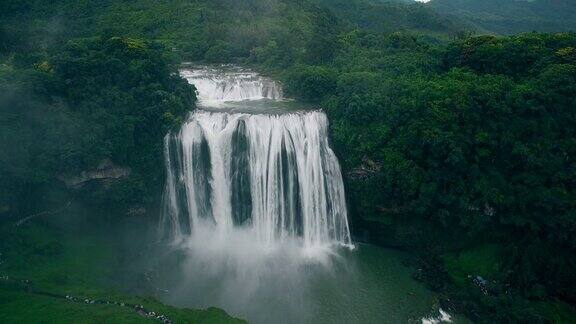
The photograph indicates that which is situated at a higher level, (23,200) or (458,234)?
(23,200)

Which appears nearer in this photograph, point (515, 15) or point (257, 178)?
point (257, 178)

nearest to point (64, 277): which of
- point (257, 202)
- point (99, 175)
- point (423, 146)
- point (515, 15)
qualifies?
point (99, 175)

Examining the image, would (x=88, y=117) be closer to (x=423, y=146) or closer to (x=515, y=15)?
(x=423, y=146)

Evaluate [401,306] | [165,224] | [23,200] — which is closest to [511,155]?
[401,306]

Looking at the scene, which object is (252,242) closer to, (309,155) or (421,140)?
(309,155)

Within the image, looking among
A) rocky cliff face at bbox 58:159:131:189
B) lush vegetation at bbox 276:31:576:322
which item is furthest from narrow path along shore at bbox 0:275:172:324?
lush vegetation at bbox 276:31:576:322

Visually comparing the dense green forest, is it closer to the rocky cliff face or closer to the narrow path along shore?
the rocky cliff face
